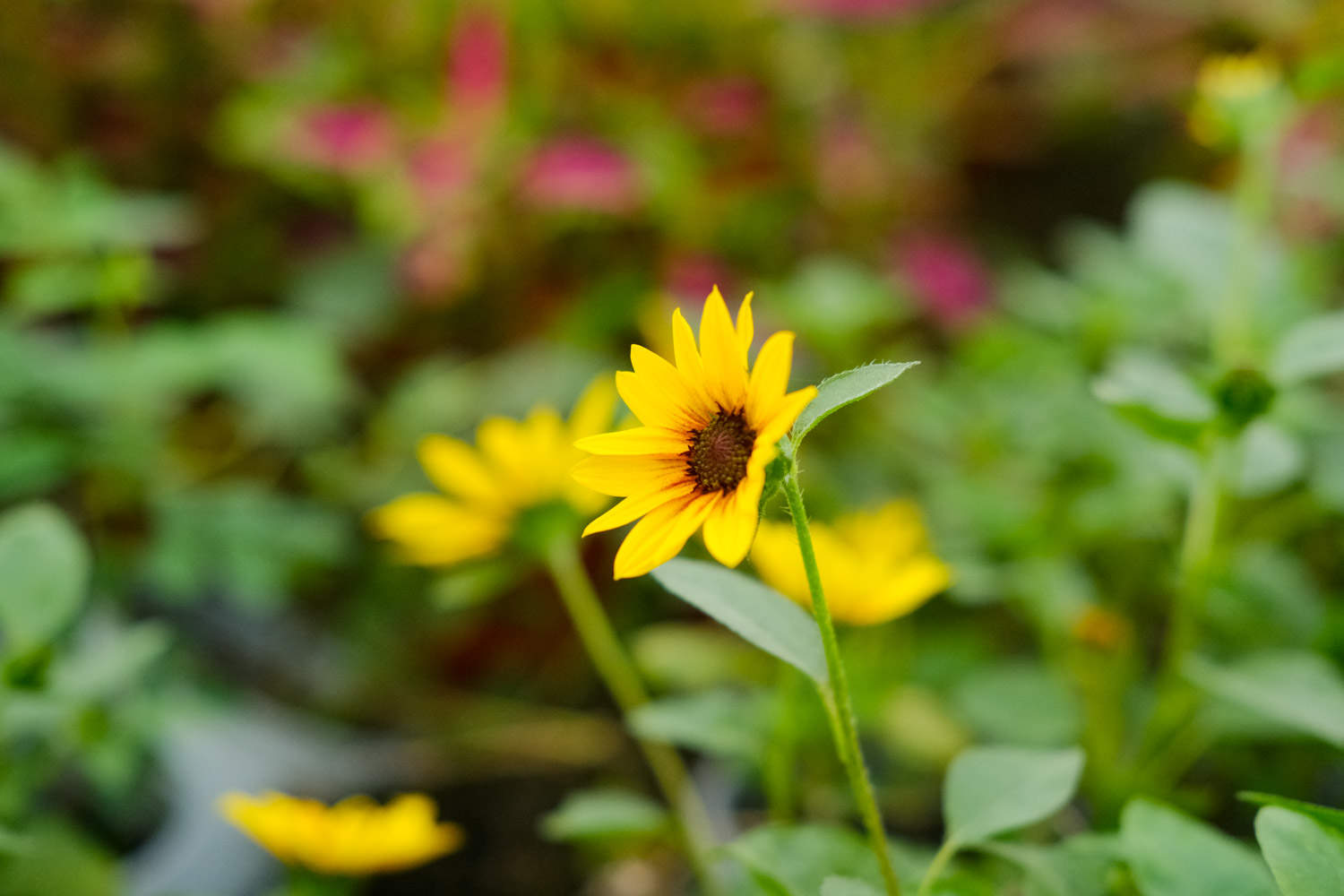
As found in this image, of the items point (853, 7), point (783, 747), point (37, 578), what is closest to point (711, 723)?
point (783, 747)

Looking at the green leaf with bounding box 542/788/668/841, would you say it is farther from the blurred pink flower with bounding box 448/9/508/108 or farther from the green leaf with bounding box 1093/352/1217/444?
the blurred pink flower with bounding box 448/9/508/108

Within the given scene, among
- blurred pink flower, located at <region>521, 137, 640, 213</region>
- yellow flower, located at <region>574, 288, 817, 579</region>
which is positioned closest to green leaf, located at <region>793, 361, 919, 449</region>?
yellow flower, located at <region>574, 288, 817, 579</region>

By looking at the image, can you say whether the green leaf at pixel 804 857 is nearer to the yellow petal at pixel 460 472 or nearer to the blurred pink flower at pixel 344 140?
the yellow petal at pixel 460 472

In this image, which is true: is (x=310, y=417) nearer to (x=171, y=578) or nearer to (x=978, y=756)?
(x=171, y=578)

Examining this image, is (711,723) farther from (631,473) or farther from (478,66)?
(478,66)

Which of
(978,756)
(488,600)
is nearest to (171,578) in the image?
(488,600)
